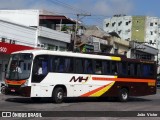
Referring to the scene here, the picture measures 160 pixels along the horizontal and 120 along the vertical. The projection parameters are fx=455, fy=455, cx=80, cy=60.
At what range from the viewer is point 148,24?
122938mm

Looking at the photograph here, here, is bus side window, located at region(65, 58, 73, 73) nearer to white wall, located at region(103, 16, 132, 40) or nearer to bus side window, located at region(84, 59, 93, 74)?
bus side window, located at region(84, 59, 93, 74)

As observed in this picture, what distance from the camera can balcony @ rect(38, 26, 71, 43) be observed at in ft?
139

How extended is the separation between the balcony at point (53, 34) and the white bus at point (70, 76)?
1481 centimetres

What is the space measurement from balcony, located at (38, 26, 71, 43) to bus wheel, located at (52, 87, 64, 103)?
60.0ft

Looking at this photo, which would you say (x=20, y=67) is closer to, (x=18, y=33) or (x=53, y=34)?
(x=18, y=33)

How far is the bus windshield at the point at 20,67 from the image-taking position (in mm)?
22969

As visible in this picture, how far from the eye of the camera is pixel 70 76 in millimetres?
24828

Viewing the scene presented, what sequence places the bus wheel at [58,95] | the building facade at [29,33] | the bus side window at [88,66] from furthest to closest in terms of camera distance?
the building facade at [29,33]
the bus side window at [88,66]
the bus wheel at [58,95]

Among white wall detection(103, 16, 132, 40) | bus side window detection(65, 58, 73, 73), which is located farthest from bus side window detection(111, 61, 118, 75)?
white wall detection(103, 16, 132, 40)

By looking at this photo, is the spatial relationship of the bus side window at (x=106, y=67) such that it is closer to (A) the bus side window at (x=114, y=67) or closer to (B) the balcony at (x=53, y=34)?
(A) the bus side window at (x=114, y=67)

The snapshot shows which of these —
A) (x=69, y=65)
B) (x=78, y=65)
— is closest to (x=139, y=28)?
(x=78, y=65)

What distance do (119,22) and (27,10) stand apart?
8569 centimetres

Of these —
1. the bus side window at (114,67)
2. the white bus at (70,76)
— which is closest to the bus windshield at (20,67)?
the white bus at (70,76)

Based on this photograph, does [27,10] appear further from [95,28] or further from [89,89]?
[95,28]
